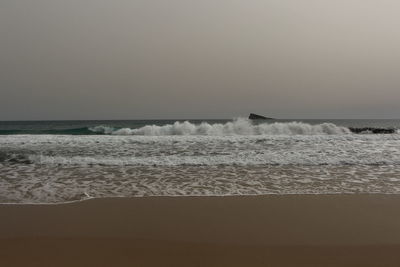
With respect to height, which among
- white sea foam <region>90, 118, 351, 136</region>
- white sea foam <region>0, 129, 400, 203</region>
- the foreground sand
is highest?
white sea foam <region>90, 118, 351, 136</region>

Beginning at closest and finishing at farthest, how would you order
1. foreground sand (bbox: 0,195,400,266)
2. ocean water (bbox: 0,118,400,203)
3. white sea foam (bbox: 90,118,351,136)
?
foreground sand (bbox: 0,195,400,266), ocean water (bbox: 0,118,400,203), white sea foam (bbox: 90,118,351,136)

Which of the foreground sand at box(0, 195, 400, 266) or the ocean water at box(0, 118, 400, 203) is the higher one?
the ocean water at box(0, 118, 400, 203)

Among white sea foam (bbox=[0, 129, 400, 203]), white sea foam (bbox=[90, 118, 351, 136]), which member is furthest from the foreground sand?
white sea foam (bbox=[90, 118, 351, 136])

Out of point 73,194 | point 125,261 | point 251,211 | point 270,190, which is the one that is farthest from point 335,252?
point 73,194

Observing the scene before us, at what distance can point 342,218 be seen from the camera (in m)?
5.01

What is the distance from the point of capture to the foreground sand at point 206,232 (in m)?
3.66

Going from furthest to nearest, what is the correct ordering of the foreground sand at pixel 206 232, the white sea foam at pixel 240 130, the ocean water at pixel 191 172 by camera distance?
the white sea foam at pixel 240 130
the ocean water at pixel 191 172
the foreground sand at pixel 206 232

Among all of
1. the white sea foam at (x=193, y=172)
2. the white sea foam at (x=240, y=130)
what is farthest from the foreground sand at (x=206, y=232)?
the white sea foam at (x=240, y=130)

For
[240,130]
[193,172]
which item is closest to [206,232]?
[193,172]

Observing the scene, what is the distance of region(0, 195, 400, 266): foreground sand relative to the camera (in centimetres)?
366

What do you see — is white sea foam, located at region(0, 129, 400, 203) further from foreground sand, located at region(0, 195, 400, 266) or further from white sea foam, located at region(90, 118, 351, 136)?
white sea foam, located at region(90, 118, 351, 136)

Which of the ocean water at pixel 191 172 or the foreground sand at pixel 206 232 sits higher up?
the ocean water at pixel 191 172

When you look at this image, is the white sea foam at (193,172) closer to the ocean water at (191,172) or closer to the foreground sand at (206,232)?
the ocean water at (191,172)

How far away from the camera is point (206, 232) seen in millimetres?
4418
